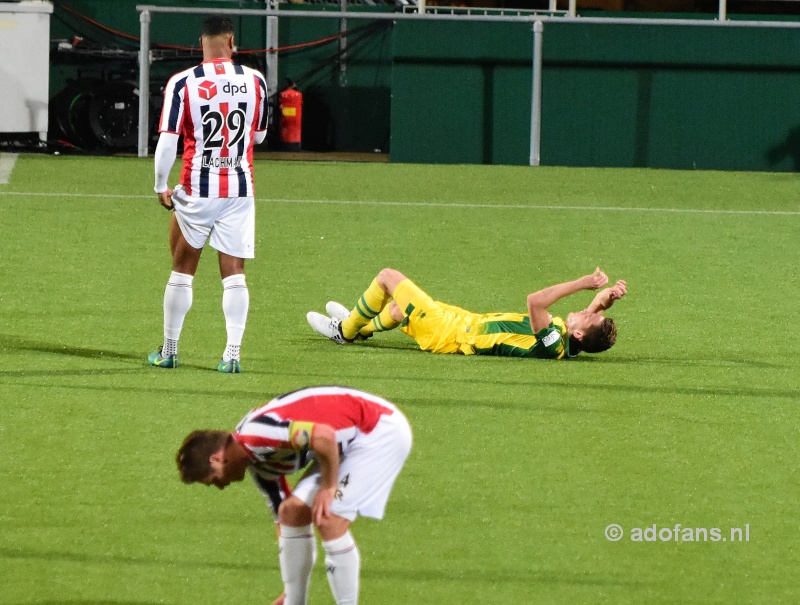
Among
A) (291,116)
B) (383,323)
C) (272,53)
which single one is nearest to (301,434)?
(383,323)

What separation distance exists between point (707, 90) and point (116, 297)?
1229 cm

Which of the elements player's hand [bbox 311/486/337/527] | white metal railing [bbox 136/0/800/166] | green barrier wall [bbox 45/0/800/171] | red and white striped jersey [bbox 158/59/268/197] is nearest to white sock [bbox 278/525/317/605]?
player's hand [bbox 311/486/337/527]

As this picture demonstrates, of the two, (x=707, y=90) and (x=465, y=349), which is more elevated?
(x=707, y=90)

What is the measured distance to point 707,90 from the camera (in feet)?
67.9

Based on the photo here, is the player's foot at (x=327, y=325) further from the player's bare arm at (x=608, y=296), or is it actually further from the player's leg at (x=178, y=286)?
the player's bare arm at (x=608, y=296)

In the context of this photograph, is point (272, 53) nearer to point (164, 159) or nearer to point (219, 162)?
point (219, 162)

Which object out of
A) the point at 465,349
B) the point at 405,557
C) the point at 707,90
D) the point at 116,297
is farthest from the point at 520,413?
the point at 707,90

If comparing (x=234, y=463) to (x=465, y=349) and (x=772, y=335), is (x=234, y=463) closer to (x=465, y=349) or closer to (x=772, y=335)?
(x=465, y=349)

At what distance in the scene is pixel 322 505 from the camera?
4.46 metres

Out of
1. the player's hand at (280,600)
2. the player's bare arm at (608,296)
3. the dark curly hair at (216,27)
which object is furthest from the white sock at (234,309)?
the player's hand at (280,600)

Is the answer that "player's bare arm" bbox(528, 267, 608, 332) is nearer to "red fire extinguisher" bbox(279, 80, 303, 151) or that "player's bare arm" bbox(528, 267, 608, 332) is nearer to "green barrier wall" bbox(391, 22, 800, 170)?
"green barrier wall" bbox(391, 22, 800, 170)

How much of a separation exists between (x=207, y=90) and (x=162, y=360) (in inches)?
62.9

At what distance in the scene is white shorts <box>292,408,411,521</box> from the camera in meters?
4.55

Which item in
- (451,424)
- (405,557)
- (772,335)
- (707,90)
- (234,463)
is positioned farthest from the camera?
(707,90)
